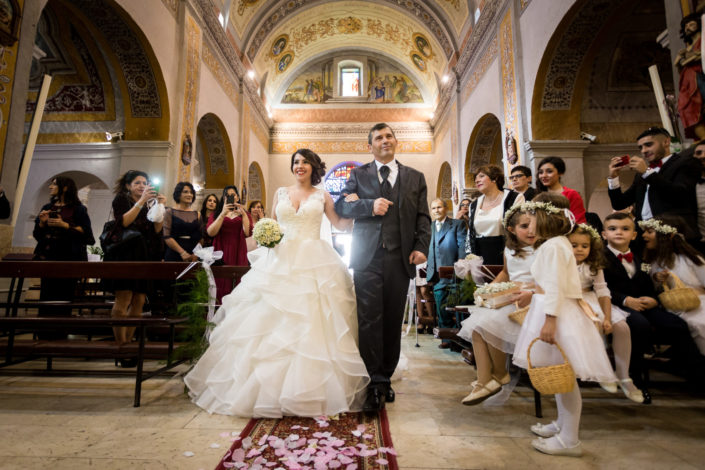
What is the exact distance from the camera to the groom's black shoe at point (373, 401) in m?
2.17

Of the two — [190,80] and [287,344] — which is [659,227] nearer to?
[287,344]

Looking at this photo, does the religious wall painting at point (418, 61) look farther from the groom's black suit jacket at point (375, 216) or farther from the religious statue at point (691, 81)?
the groom's black suit jacket at point (375, 216)

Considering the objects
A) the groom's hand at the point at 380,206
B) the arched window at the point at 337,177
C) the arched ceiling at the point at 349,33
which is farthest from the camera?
the arched window at the point at 337,177

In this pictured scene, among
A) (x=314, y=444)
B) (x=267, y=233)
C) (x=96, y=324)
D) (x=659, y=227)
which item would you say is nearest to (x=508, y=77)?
(x=659, y=227)

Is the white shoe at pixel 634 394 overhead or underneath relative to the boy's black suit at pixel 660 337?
underneath

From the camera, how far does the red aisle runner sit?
62.0 inches

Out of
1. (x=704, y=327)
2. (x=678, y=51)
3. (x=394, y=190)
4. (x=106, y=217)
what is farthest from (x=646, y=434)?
(x=106, y=217)

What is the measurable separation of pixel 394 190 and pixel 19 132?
160 inches

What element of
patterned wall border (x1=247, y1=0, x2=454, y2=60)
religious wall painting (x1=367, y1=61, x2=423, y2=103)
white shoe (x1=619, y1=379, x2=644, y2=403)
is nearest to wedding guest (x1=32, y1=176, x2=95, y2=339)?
white shoe (x1=619, y1=379, x2=644, y2=403)

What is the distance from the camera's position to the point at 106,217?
9.66 metres

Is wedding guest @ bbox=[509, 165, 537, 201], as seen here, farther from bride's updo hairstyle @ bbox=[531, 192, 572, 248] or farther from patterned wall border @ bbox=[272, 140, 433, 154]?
patterned wall border @ bbox=[272, 140, 433, 154]

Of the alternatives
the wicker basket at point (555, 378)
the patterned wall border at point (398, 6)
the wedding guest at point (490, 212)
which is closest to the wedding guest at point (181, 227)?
the wedding guest at point (490, 212)

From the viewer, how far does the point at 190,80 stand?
7828 mm

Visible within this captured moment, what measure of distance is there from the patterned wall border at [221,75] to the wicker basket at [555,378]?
946 centimetres
